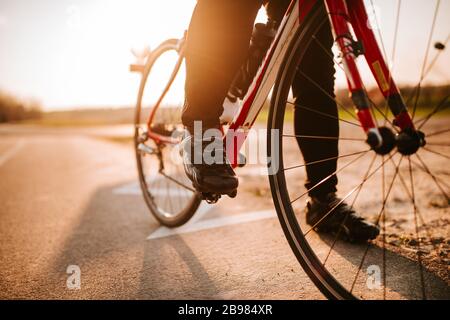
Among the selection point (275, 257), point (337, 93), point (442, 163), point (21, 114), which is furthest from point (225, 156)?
point (21, 114)

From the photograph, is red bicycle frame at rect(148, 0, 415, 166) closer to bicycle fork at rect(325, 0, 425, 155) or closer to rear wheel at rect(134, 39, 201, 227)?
bicycle fork at rect(325, 0, 425, 155)

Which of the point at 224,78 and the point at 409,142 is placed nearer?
the point at 409,142

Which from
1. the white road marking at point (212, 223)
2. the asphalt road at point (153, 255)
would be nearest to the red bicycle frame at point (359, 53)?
the asphalt road at point (153, 255)

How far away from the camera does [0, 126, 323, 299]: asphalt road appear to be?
5.14 feet

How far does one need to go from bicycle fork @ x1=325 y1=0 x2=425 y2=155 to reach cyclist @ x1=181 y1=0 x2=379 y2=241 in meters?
0.11

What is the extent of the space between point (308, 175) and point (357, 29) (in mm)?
1020

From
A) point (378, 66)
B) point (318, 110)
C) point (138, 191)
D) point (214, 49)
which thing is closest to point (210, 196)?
point (214, 49)

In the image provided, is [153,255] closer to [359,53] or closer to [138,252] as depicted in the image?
[138,252]

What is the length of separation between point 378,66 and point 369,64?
0.12 ft

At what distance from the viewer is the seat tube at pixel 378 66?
3.86ft

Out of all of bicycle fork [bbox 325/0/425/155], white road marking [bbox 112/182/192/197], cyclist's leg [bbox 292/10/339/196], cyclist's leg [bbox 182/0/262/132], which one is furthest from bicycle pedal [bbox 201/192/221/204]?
white road marking [bbox 112/182/192/197]

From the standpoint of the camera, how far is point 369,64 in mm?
1215
